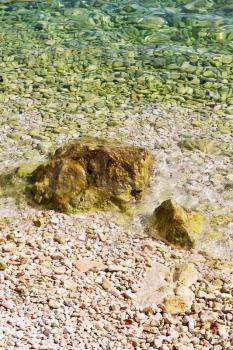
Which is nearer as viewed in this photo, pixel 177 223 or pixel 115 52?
pixel 177 223

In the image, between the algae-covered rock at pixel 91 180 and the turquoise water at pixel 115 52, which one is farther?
the turquoise water at pixel 115 52

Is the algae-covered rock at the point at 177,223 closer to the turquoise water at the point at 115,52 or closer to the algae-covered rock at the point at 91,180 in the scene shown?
the algae-covered rock at the point at 91,180

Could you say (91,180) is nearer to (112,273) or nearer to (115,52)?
(112,273)

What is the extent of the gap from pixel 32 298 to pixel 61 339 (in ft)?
2.06

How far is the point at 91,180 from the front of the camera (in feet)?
23.8

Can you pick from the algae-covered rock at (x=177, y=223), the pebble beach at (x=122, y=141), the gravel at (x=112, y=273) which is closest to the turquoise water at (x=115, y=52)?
the pebble beach at (x=122, y=141)

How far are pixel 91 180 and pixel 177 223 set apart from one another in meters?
1.19

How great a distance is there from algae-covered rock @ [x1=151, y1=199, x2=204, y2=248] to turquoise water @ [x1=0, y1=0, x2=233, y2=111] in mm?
3081

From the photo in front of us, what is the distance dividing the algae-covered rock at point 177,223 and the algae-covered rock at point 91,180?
51 centimetres

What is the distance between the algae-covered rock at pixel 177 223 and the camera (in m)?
6.59

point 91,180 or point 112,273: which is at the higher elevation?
point 91,180

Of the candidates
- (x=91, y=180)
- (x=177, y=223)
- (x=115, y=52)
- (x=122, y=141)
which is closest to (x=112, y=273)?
(x=177, y=223)

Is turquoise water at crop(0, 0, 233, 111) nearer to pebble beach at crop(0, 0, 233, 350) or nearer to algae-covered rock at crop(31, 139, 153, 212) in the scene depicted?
pebble beach at crop(0, 0, 233, 350)

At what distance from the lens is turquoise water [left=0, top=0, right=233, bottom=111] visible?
10.0 metres
